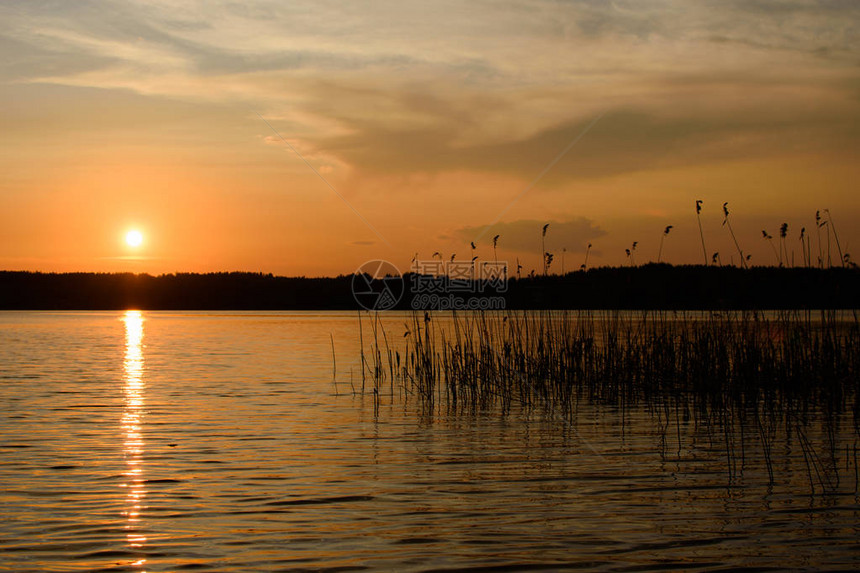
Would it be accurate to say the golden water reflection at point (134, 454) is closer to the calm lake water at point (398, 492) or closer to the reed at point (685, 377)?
the calm lake water at point (398, 492)

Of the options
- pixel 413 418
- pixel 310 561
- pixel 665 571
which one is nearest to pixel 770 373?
pixel 413 418

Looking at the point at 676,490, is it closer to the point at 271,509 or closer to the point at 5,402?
the point at 271,509

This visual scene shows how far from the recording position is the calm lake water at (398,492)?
447 cm

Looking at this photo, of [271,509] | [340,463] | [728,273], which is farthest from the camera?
[728,273]

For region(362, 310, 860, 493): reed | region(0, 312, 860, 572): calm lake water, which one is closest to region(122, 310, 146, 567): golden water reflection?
region(0, 312, 860, 572): calm lake water

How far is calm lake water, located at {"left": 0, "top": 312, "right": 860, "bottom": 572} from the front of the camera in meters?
4.47

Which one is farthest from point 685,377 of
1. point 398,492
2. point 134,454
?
point 134,454

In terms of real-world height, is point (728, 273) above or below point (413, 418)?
above

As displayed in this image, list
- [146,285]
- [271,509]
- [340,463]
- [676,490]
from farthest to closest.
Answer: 1. [146,285]
2. [340,463]
3. [676,490]
4. [271,509]

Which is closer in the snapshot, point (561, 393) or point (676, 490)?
point (676, 490)

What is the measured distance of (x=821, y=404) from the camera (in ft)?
34.6

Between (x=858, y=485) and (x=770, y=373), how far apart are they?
18.3 feet

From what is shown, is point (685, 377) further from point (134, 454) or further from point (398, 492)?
point (134, 454)

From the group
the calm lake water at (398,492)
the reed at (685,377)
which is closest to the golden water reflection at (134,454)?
the calm lake water at (398,492)
